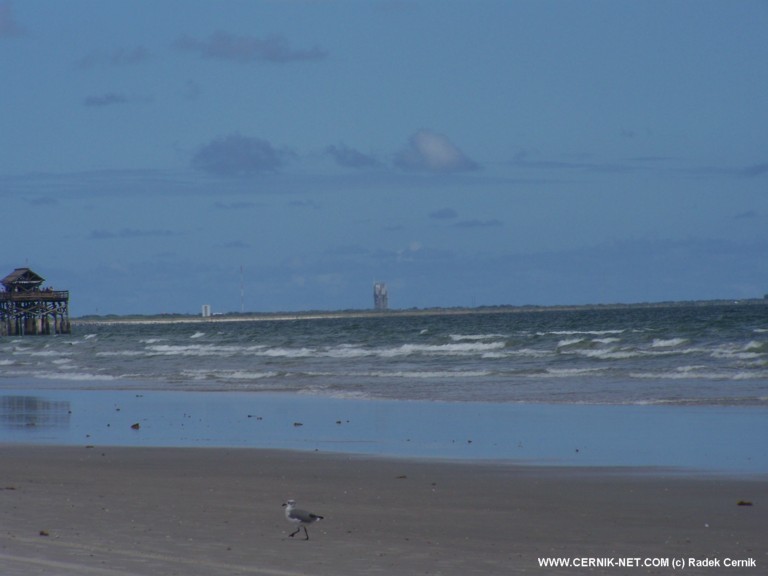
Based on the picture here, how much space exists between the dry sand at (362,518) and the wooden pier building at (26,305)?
81736 mm

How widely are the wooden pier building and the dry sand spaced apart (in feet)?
268

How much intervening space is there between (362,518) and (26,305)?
8882cm

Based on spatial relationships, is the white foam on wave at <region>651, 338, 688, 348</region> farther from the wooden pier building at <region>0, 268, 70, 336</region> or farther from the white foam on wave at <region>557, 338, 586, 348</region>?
the wooden pier building at <region>0, 268, 70, 336</region>

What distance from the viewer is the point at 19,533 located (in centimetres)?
1020

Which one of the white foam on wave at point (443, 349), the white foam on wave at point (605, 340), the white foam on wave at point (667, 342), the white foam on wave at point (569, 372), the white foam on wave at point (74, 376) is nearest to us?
the white foam on wave at point (569, 372)

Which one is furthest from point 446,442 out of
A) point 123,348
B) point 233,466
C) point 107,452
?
point 123,348

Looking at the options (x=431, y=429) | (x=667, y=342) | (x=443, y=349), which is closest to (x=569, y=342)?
(x=667, y=342)

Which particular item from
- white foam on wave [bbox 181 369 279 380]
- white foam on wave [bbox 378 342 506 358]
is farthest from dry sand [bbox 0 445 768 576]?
white foam on wave [bbox 378 342 506 358]

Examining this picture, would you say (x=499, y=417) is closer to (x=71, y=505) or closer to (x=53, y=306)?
(x=71, y=505)

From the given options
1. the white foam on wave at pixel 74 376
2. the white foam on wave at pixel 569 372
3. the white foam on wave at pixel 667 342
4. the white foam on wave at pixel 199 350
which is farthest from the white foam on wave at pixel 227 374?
the white foam on wave at pixel 667 342

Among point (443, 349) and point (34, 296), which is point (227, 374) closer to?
point (443, 349)

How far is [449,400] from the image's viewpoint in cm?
2700

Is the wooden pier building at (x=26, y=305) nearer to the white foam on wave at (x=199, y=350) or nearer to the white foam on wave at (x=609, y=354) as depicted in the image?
the white foam on wave at (x=199, y=350)

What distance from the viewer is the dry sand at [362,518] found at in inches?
359
